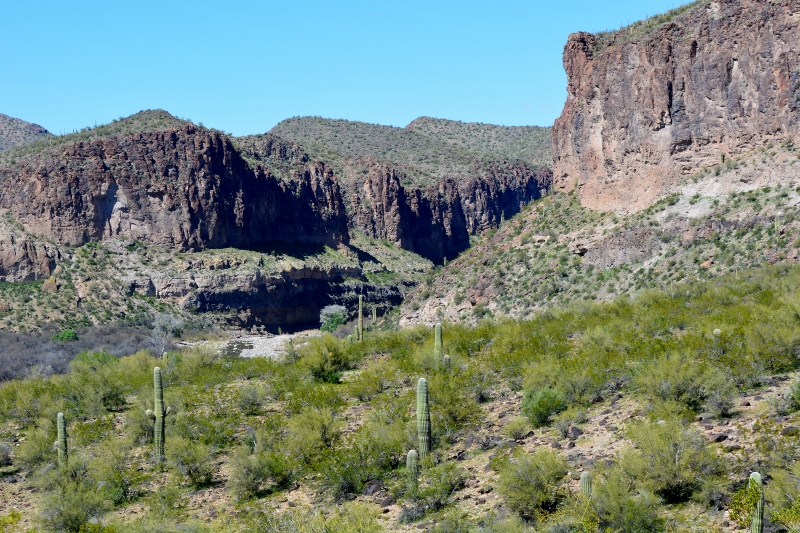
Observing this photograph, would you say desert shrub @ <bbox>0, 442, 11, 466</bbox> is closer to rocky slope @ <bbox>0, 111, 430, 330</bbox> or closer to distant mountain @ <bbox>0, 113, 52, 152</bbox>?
rocky slope @ <bbox>0, 111, 430, 330</bbox>

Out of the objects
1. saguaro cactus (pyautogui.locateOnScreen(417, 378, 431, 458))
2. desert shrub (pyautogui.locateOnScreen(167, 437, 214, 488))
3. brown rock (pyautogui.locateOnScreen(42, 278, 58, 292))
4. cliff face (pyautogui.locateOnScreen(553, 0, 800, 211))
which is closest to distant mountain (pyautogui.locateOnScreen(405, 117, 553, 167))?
brown rock (pyautogui.locateOnScreen(42, 278, 58, 292))

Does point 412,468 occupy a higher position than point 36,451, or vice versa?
point 412,468

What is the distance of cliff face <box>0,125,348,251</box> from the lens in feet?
261

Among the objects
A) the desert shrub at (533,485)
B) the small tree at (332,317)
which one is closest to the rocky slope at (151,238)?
the small tree at (332,317)

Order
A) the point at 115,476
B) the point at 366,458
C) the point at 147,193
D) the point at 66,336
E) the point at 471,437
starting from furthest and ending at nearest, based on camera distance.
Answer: the point at 147,193 < the point at 66,336 < the point at 115,476 < the point at 471,437 < the point at 366,458

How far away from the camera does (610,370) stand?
23.7 metres

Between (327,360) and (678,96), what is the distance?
28.5 metres

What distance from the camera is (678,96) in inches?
2009

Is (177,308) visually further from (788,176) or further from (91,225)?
(788,176)

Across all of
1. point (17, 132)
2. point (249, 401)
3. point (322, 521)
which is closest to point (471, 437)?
point (322, 521)

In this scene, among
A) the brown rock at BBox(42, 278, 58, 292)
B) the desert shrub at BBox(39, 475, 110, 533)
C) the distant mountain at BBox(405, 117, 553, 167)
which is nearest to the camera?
the desert shrub at BBox(39, 475, 110, 533)

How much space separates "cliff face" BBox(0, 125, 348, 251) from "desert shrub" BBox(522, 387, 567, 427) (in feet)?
219

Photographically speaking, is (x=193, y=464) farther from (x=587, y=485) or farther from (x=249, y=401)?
(x=587, y=485)

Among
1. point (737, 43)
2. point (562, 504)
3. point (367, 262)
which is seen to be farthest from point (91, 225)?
point (562, 504)
